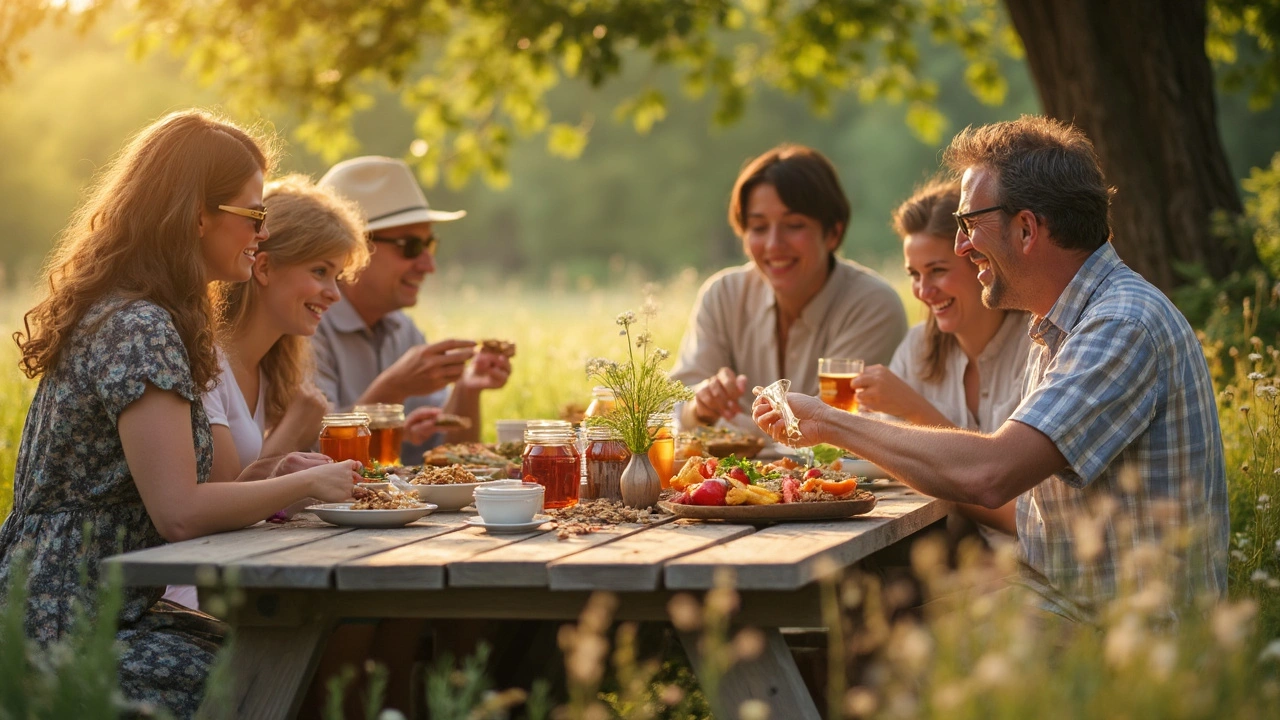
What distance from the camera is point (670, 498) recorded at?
3.56m

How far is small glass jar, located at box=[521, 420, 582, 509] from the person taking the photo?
3.38 metres

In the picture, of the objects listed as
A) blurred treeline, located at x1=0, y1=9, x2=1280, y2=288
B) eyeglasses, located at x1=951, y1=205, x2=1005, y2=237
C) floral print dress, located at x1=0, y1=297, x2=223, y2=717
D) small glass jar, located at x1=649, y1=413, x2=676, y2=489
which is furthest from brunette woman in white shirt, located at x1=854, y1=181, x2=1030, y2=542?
blurred treeline, located at x1=0, y1=9, x2=1280, y2=288

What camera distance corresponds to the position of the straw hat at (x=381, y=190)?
573 cm

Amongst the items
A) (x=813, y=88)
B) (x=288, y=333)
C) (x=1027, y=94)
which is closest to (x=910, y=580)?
(x=288, y=333)

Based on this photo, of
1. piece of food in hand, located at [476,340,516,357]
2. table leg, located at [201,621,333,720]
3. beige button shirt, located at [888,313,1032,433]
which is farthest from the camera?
piece of food in hand, located at [476,340,516,357]

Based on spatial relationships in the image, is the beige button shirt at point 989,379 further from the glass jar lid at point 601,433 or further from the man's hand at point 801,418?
the glass jar lid at point 601,433

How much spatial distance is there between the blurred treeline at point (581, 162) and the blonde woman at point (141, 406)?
111 feet

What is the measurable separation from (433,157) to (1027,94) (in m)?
28.6

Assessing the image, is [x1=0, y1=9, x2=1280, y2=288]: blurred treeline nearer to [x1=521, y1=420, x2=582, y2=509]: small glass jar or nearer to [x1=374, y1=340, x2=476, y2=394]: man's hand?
[x1=374, y1=340, x2=476, y2=394]: man's hand

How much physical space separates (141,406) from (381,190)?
2.97 m

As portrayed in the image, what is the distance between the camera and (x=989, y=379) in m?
4.54

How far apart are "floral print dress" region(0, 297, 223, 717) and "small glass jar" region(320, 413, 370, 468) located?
1.69 feet

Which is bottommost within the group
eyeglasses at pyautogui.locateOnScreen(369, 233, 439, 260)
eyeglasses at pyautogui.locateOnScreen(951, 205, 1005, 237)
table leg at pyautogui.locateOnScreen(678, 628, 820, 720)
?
table leg at pyautogui.locateOnScreen(678, 628, 820, 720)

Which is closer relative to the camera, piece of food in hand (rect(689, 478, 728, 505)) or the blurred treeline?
piece of food in hand (rect(689, 478, 728, 505))
